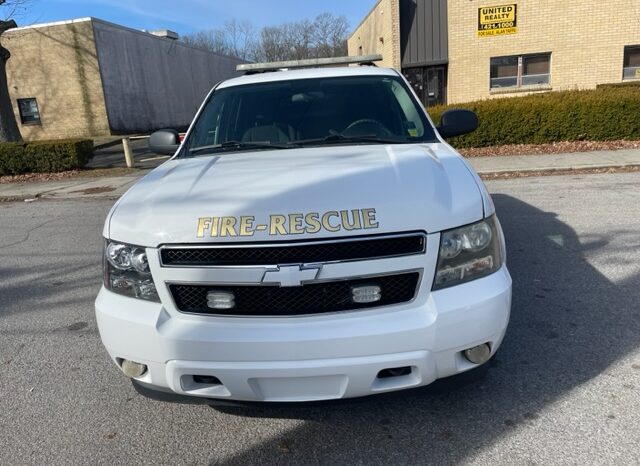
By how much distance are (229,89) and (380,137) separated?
1.46 meters

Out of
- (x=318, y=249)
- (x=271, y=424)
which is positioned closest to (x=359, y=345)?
(x=318, y=249)

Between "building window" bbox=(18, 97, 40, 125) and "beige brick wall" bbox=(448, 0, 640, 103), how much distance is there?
68.3ft

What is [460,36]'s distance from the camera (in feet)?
58.4

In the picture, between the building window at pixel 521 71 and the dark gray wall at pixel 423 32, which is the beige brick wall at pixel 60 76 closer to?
the dark gray wall at pixel 423 32

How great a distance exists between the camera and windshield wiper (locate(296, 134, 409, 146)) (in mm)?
3355

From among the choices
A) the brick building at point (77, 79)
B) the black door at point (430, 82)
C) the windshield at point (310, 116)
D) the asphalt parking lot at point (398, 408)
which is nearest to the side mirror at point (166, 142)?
the windshield at point (310, 116)

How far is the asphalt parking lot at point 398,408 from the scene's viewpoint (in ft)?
7.89

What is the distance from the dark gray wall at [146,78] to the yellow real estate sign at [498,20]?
17.8 metres

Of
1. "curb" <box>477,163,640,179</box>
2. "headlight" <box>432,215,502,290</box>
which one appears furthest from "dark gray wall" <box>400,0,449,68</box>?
"headlight" <box>432,215,502,290</box>

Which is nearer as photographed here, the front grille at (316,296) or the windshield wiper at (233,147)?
the front grille at (316,296)

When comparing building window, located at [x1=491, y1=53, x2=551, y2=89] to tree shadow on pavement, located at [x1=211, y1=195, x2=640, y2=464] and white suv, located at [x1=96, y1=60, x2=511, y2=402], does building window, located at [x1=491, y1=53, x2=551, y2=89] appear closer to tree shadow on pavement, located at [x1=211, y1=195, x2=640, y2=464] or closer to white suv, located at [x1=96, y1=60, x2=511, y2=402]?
tree shadow on pavement, located at [x1=211, y1=195, x2=640, y2=464]

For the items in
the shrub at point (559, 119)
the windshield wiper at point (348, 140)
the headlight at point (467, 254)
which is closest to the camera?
the headlight at point (467, 254)

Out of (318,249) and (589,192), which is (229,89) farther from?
(589,192)

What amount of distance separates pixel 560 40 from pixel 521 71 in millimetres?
1546
